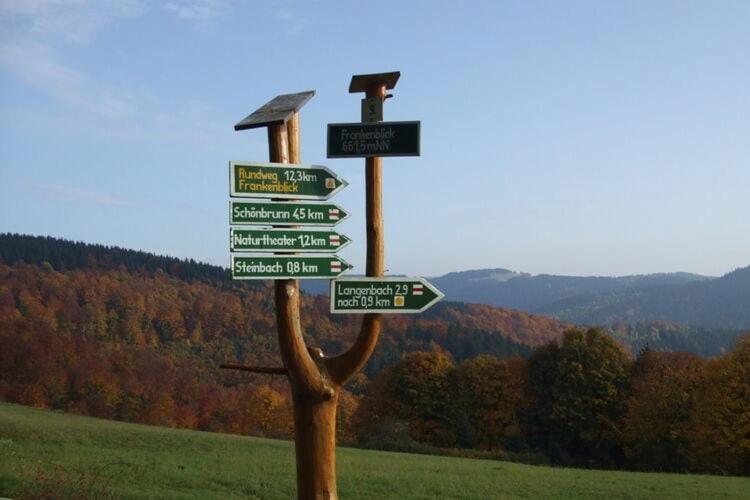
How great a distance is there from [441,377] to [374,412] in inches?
286

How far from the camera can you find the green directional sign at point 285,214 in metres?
8.30

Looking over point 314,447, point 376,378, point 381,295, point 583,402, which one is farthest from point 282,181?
point 376,378

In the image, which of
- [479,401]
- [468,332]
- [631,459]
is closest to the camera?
[631,459]

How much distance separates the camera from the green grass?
828 inches

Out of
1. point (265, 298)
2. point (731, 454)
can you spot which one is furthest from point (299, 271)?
point (265, 298)

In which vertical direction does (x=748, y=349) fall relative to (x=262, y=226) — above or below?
below

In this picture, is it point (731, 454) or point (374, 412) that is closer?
point (731, 454)

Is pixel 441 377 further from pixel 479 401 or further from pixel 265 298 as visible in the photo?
pixel 265 298

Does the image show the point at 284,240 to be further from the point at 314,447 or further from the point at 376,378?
the point at 376,378

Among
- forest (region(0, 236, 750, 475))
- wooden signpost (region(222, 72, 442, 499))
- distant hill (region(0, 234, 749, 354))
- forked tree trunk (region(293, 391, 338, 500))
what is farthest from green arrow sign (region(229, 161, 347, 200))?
distant hill (region(0, 234, 749, 354))

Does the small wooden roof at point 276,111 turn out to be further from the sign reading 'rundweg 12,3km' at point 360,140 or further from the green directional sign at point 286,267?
the green directional sign at point 286,267

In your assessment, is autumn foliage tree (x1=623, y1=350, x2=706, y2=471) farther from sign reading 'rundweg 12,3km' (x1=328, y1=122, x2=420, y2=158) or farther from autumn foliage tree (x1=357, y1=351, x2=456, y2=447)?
sign reading 'rundweg 12,3km' (x1=328, y1=122, x2=420, y2=158)

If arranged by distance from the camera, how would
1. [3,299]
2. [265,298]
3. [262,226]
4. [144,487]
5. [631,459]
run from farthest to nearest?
[265,298], [3,299], [631,459], [144,487], [262,226]

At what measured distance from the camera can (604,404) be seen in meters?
58.6
